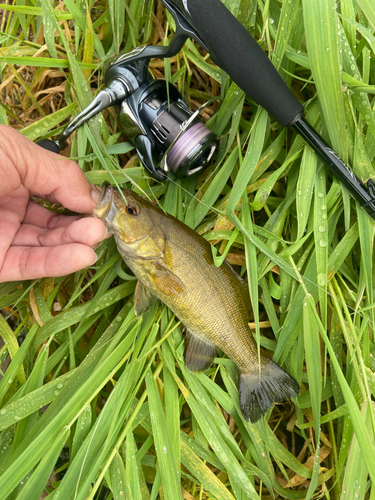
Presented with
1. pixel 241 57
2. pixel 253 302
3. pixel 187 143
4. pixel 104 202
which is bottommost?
pixel 253 302

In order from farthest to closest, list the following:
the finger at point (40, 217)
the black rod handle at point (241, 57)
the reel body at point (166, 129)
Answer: the finger at point (40, 217) → the reel body at point (166, 129) → the black rod handle at point (241, 57)

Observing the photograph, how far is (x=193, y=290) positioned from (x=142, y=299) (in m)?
0.30

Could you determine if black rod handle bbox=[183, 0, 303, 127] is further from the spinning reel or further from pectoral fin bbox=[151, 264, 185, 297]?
pectoral fin bbox=[151, 264, 185, 297]

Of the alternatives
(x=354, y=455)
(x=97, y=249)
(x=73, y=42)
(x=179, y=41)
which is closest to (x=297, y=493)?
(x=354, y=455)

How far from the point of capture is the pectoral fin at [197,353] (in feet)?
6.16

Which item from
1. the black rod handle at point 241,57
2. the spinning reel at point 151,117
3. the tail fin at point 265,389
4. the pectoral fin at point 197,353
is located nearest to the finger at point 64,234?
the spinning reel at point 151,117

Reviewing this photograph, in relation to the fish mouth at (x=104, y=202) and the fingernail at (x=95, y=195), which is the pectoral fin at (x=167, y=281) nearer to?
the fish mouth at (x=104, y=202)

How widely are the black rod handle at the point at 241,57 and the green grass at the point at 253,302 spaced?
14cm

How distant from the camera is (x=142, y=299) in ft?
6.21

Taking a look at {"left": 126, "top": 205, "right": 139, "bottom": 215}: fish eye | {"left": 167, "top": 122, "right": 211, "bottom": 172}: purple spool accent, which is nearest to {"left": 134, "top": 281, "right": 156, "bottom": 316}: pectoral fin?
{"left": 126, "top": 205, "right": 139, "bottom": 215}: fish eye

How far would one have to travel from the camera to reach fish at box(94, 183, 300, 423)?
175 centimetres

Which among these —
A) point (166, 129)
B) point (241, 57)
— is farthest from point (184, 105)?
point (241, 57)

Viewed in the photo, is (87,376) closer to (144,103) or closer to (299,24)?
(144,103)

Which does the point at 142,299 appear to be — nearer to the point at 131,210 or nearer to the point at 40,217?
the point at 131,210
